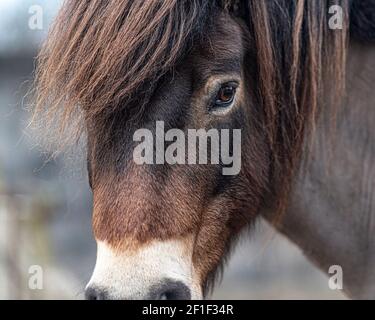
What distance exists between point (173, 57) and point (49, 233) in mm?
7014

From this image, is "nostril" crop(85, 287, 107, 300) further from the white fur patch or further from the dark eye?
the dark eye

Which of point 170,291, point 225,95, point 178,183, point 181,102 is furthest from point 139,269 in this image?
point 225,95

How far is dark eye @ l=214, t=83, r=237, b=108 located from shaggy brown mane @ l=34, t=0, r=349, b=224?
0.18 metres

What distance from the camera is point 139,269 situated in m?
1.98

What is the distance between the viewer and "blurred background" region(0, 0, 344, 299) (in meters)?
4.52

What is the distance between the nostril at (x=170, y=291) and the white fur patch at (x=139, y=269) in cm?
1

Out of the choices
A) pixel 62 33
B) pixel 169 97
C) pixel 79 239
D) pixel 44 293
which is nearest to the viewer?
pixel 169 97

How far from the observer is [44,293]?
236 inches

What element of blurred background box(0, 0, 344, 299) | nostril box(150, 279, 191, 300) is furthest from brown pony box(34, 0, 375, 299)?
blurred background box(0, 0, 344, 299)

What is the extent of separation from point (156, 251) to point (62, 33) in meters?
0.94

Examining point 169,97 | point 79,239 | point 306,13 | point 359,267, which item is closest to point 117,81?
point 169,97

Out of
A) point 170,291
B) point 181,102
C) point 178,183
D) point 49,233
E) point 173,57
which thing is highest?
point 173,57

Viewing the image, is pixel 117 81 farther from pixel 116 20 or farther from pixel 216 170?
pixel 216 170

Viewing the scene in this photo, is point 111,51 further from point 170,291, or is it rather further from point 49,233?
point 49,233
